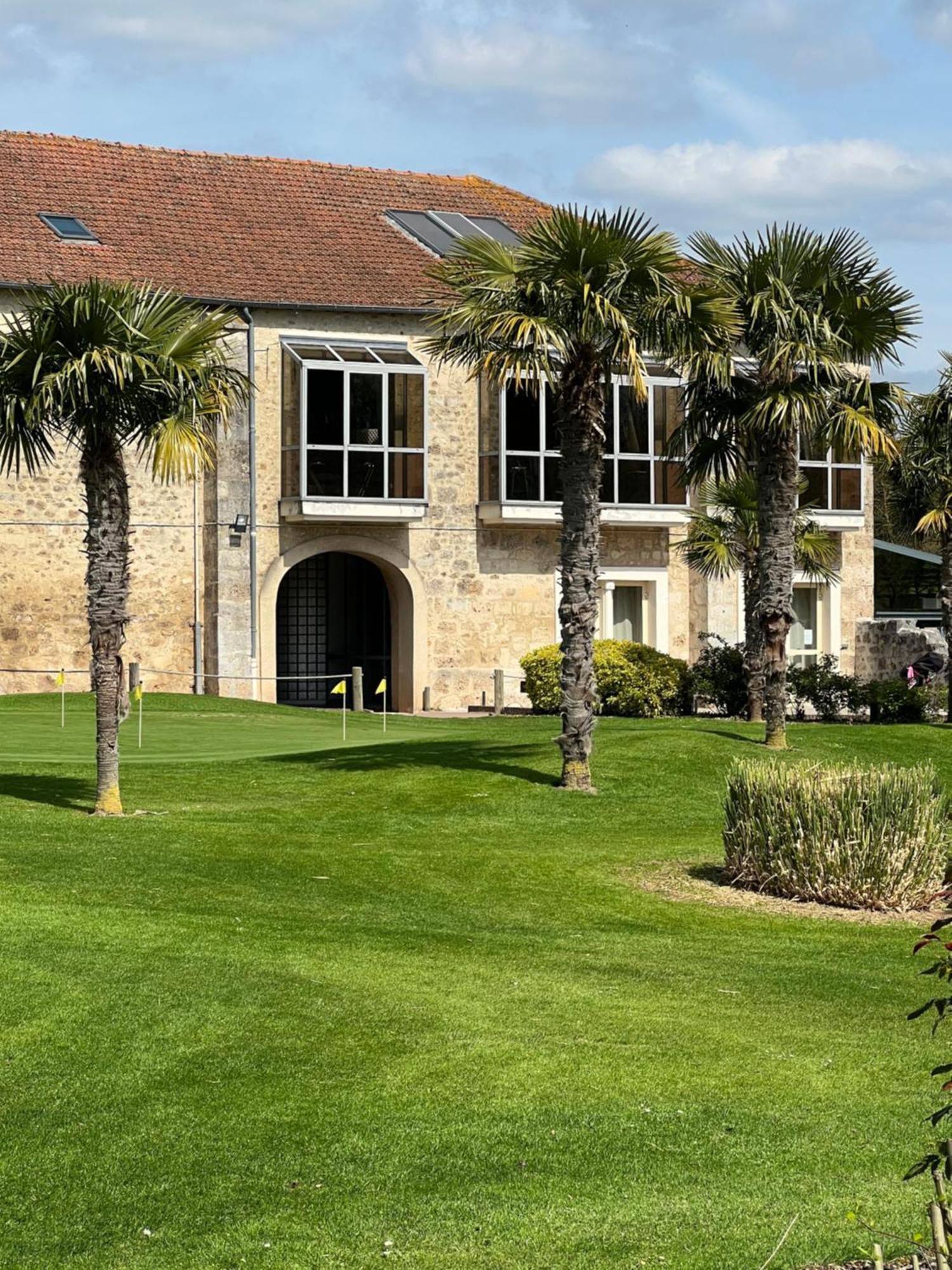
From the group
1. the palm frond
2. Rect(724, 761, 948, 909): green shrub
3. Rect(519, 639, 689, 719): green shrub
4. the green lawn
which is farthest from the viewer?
Rect(519, 639, 689, 719): green shrub

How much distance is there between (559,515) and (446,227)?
6.81 meters

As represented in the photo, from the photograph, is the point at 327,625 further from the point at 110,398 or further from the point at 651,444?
the point at 110,398

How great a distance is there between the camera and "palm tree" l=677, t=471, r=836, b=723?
28.2 meters

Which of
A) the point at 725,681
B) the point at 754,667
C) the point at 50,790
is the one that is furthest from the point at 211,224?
the point at 50,790

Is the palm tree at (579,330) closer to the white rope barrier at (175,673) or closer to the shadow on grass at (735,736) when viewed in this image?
the shadow on grass at (735,736)

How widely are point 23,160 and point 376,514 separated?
9.89 metres

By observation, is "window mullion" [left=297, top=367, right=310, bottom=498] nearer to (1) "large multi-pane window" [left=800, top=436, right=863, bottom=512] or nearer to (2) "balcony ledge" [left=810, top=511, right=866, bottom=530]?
(1) "large multi-pane window" [left=800, top=436, right=863, bottom=512]

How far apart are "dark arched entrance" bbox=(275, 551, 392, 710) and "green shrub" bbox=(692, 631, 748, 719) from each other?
8.46 m

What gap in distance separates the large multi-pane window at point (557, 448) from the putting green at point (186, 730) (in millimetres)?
5832

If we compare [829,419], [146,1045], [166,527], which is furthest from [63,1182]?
[166,527]

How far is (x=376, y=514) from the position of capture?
32875 mm

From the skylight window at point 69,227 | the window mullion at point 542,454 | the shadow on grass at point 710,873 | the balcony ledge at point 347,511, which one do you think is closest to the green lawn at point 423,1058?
the shadow on grass at point 710,873

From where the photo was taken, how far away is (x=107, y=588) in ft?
53.9

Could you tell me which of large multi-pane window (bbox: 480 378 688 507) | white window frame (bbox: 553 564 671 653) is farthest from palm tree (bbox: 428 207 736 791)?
white window frame (bbox: 553 564 671 653)
